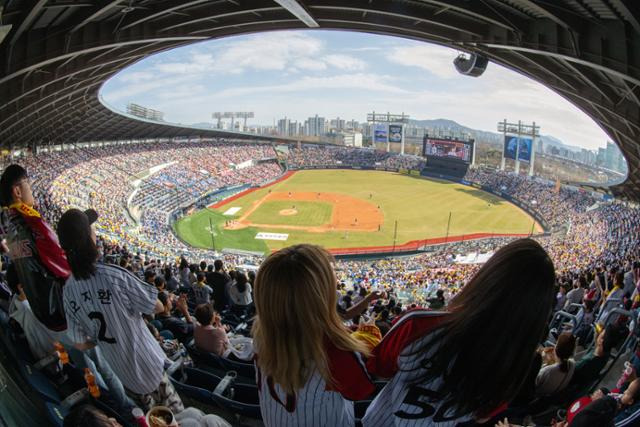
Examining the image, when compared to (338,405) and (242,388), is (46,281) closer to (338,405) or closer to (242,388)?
(242,388)

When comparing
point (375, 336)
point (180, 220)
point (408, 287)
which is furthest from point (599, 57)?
point (180, 220)

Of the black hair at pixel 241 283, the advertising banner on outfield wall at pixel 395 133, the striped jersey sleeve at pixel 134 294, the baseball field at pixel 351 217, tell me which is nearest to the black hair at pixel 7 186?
the striped jersey sleeve at pixel 134 294

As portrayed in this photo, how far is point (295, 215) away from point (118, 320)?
36833 millimetres

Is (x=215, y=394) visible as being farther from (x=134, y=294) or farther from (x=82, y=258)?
(x=82, y=258)

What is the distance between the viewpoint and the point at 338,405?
77.4 inches

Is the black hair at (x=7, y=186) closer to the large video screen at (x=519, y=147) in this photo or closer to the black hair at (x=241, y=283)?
the black hair at (x=241, y=283)

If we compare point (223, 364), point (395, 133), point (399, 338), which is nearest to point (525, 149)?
point (395, 133)

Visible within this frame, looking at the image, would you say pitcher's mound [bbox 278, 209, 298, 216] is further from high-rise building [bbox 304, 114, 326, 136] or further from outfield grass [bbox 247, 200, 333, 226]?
high-rise building [bbox 304, 114, 326, 136]

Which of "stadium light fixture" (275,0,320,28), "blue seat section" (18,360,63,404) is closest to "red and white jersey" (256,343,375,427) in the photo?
"blue seat section" (18,360,63,404)

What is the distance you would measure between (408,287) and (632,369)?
50.7ft

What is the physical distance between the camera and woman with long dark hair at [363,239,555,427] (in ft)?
5.36

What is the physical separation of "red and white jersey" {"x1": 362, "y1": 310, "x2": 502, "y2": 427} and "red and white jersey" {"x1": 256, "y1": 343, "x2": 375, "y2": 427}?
0.11 meters

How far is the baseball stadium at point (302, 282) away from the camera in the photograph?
178 centimetres

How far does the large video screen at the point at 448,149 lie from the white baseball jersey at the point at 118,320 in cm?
6027
